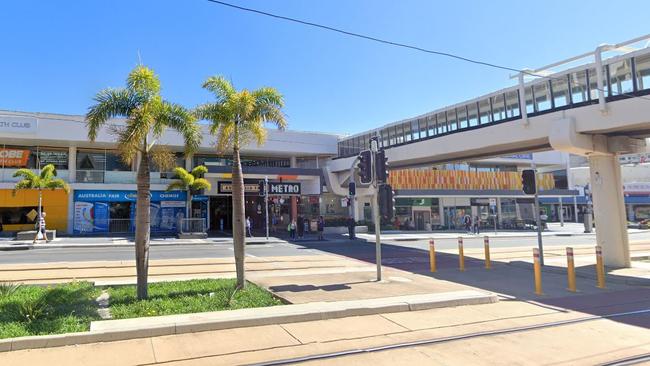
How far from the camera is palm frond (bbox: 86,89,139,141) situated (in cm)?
980

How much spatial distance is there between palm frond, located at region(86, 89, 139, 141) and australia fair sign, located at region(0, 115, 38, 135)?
25.6 metres

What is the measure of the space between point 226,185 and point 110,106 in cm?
2707

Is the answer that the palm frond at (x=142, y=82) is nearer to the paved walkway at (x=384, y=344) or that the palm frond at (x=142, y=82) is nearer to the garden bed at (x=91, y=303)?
the garden bed at (x=91, y=303)

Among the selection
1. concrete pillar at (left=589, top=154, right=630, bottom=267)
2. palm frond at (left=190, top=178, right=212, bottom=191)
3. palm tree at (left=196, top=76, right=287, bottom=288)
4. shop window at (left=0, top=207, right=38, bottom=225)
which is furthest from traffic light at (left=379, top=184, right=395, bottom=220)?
shop window at (left=0, top=207, right=38, bottom=225)

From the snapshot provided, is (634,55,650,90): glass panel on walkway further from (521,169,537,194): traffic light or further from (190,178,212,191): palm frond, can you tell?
(190,178,212,191): palm frond

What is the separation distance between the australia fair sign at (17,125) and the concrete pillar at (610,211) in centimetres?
3275

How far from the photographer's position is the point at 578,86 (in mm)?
17859

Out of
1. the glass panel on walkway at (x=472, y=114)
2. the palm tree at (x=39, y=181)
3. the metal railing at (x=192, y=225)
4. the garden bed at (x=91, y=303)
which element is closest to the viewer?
the garden bed at (x=91, y=303)

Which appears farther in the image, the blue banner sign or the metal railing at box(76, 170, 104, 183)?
the metal railing at box(76, 170, 104, 183)

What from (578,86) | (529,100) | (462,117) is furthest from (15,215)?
(578,86)

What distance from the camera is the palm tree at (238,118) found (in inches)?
433

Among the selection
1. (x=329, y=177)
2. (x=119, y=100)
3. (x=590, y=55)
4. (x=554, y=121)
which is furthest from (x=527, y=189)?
(x=329, y=177)

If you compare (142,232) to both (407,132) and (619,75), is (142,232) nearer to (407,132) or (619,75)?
(619,75)

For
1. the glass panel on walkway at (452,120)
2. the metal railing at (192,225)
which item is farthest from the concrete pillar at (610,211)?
the metal railing at (192,225)
